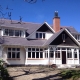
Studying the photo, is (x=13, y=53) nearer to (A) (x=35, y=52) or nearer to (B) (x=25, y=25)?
Result: (A) (x=35, y=52)

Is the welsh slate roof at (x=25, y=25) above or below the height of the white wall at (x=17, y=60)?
above

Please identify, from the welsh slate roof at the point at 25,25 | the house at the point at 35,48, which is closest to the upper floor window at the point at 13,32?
the house at the point at 35,48

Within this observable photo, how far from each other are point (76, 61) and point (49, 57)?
494 cm

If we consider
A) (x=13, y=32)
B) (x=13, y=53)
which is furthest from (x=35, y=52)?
(x=13, y=32)

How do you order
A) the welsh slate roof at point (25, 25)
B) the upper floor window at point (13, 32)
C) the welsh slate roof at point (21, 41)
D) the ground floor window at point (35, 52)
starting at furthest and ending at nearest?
the welsh slate roof at point (25, 25)
the upper floor window at point (13, 32)
the ground floor window at point (35, 52)
the welsh slate roof at point (21, 41)

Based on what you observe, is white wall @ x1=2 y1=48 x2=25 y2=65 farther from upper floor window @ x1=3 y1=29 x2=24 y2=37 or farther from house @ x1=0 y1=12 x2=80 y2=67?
upper floor window @ x1=3 y1=29 x2=24 y2=37

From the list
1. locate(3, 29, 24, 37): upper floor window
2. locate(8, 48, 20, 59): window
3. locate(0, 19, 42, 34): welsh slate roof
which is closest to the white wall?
locate(8, 48, 20, 59): window

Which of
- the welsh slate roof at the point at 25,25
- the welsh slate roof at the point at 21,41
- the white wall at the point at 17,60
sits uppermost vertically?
the welsh slate roof at the point at 25,25

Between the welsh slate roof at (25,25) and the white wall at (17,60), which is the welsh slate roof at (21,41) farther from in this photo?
the welsh slate roof at (25,25)

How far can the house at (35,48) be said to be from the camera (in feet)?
89.0

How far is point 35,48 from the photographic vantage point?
28344 millimetres

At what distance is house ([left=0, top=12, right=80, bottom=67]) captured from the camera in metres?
27.1

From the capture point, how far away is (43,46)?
28172mm

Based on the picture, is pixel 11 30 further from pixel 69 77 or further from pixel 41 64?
pixel 69 77
